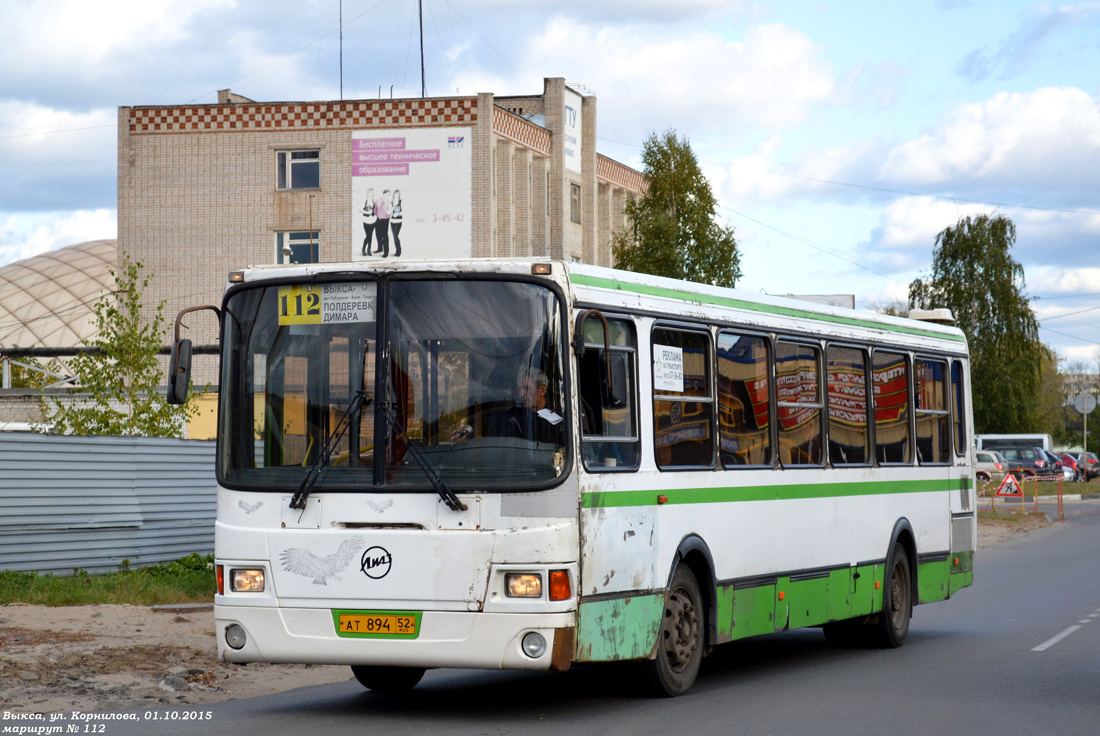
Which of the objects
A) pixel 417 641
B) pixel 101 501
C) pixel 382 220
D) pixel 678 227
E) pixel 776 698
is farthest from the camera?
pixel 382 220

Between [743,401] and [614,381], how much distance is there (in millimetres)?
1850

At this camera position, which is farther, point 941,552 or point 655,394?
point 941,552

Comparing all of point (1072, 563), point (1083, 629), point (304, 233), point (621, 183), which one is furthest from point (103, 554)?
point (621, 183)

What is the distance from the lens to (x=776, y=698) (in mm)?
9914

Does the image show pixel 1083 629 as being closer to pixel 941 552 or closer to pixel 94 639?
pixel 941 552

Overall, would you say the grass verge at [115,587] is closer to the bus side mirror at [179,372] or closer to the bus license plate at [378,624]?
the bus side mirror at [179,372]

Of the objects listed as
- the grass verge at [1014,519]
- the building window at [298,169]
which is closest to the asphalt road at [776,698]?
the grass verge at [1014,519]

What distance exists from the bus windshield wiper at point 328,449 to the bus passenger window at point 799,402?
3.78 metres

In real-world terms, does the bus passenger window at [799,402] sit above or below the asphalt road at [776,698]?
above

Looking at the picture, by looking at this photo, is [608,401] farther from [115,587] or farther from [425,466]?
[115,587]

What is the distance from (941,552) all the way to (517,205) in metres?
38.7

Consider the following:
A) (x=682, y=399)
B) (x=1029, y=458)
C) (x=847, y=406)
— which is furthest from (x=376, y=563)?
(x=1029, y=458)

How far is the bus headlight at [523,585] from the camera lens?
8.34 m

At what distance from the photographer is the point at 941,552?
14.4m
